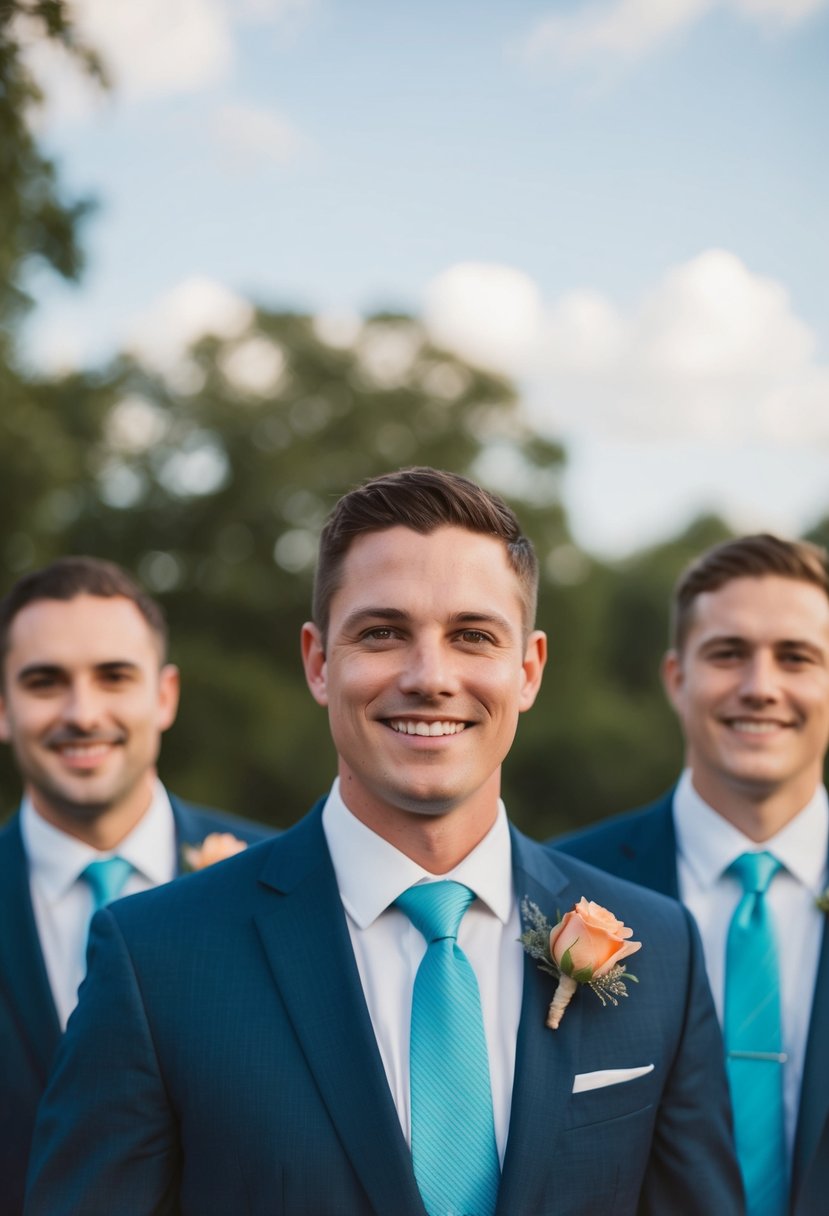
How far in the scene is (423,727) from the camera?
10.8 ft

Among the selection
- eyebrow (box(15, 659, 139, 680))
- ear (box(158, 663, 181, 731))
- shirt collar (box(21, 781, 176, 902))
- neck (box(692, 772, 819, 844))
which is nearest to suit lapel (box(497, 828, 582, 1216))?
neck (box(692, 772, 819, 844))

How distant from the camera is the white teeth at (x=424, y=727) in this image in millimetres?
3293

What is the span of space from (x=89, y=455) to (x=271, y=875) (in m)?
26.2

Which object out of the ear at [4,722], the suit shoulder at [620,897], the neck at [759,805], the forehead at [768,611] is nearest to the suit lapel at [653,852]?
the neck at [759,805]

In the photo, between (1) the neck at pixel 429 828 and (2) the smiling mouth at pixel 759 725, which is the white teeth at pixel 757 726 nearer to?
(2) the smiling mouth at pixel 759 725

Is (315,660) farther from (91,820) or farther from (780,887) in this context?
(780,887)

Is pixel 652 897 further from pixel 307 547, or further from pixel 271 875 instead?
pixel 307 547

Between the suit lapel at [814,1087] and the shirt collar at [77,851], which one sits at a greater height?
the shirt collar at [77,851]

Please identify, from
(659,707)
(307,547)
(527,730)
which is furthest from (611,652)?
(307,547)

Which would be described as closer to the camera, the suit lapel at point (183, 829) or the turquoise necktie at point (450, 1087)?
the turquoise necktie at point (450, 1087)

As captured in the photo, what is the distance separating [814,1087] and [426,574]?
2.34 meters

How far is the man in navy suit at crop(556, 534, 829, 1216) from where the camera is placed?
4922 millimetres

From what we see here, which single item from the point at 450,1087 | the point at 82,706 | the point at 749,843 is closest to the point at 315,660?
the point at 450,1087

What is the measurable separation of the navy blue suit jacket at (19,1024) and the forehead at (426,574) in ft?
6.62
